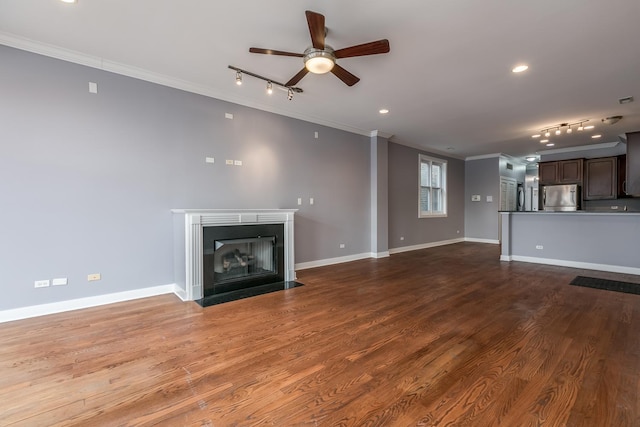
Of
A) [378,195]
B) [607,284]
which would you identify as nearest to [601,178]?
[607,284]

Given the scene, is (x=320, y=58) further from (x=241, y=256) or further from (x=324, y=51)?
(x=241, y=256)

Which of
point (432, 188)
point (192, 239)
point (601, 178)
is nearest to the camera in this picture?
point (192, 239)

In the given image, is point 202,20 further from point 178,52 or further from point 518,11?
point 518,11

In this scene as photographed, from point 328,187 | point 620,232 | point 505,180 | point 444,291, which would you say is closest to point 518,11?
point 444,291

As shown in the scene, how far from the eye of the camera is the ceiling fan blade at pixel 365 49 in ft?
8.13

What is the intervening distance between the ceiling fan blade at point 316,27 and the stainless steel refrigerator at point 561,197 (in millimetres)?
8457

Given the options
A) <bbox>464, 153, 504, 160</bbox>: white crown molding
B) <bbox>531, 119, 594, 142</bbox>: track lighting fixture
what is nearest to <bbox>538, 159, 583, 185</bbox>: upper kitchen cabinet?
<bbox>464, 153, 504, 160</bbox>: white crown molding

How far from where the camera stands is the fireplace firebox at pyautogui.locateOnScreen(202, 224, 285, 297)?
12.1 ft

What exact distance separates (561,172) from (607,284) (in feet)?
15.8

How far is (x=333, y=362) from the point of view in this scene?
2.12 metres

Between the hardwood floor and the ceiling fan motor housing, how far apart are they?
2.56 meters

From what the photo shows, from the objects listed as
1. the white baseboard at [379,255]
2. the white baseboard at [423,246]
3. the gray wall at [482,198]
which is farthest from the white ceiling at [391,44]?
the gray wall at [482,198]

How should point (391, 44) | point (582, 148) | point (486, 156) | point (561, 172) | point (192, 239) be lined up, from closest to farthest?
1. point (391, 44)
2. point (192, 239)
3. point (582, 148)
4. point (561, 172)
5. point (486, 156)

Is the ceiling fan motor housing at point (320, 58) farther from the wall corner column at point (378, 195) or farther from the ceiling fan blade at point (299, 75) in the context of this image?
Answer: the wall corner column at point (378, 195)
